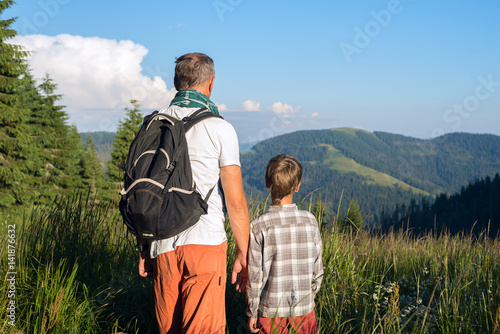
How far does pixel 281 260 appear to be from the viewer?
7.57 feet

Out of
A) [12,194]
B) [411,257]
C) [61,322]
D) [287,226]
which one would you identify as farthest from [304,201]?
[12,194]

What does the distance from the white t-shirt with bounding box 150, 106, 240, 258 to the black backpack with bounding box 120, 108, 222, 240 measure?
0.05 metres

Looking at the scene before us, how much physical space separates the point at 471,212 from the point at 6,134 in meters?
83.8

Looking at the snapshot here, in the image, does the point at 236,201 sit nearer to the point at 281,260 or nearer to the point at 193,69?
the point at 281,260

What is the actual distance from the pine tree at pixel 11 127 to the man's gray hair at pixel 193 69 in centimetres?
2364

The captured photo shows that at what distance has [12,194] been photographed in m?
22.5

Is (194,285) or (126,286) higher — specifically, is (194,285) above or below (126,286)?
above

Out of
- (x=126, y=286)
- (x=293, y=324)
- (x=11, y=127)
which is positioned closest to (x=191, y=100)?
(x=293, y=324)

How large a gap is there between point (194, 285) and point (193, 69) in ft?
3.76

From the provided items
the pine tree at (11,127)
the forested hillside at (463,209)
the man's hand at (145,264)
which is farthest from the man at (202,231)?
the forested hillside at (463,209)

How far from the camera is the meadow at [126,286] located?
256cm

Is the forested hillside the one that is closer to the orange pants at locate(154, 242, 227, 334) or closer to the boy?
the boy

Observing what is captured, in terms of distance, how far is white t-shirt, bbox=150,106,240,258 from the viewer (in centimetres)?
195

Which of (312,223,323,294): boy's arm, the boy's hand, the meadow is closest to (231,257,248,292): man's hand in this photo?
the boy's hand
